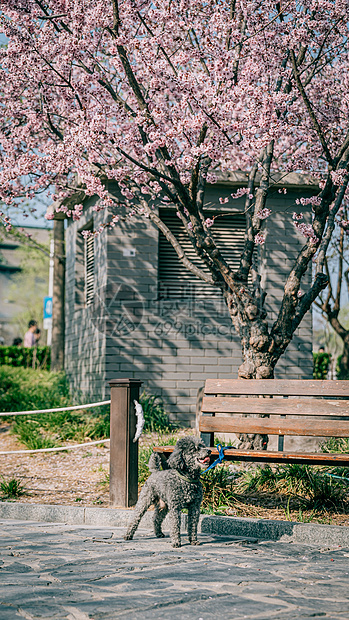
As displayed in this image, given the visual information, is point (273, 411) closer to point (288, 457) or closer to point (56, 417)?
point (288, 457)

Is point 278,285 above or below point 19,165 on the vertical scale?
below

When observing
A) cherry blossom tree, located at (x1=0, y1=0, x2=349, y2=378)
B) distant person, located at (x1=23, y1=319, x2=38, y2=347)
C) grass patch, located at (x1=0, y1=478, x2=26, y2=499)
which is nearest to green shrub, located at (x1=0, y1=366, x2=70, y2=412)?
distant person, located at (x1=23, y1=319, x2=38, y2=347)

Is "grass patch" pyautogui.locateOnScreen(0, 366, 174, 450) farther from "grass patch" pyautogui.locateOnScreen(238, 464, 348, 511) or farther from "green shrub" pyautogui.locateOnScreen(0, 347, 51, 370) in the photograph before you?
"green shrub" pyautogui.locateOnScreen(0, 347, 51, 370)

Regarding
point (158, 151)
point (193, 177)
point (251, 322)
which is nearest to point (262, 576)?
point (251, 322)

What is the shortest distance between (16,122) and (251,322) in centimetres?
537

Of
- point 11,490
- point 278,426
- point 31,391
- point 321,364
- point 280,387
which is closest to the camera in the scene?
point 278,426

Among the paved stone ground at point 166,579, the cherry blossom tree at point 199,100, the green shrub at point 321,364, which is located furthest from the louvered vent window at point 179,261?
the green shrub at point 321,364

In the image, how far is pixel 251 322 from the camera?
7801 millimetres

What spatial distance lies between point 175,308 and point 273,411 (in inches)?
211

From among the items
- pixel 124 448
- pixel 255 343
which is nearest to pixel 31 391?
pixel 255 343

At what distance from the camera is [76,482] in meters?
7.70

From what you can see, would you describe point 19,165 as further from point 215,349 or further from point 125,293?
point 215,349

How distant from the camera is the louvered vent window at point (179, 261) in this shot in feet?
38.0

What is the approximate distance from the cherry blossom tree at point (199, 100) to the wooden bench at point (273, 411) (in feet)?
3.69
